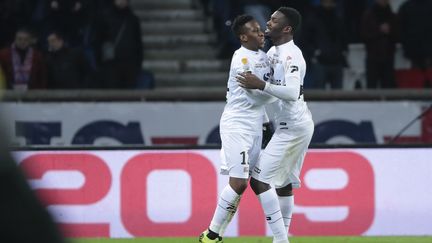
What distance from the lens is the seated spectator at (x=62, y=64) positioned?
12.5m

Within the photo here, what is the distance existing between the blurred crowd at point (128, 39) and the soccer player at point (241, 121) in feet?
17.5

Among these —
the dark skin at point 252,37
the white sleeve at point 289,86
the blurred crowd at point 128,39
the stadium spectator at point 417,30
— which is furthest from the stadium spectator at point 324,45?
the white sleeve at point 289,86

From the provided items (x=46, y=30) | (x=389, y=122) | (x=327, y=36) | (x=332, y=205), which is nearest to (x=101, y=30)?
(x=46, y=30)

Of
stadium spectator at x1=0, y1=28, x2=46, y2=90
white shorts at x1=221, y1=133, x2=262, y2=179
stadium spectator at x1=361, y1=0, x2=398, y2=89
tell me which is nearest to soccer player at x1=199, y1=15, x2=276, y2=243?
white shorts at x1=221, y1=133, x2=262, y2=179

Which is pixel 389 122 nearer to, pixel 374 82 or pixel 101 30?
pixel 374 82

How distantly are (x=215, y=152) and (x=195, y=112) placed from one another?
2.23 metres

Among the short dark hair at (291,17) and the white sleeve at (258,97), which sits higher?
the short dark hair at (291,17)

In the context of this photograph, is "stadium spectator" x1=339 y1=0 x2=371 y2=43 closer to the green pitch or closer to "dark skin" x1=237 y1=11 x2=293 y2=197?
the green pitch

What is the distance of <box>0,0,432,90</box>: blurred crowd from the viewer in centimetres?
1259

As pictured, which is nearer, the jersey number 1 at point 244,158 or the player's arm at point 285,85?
the player's arm at point 285,85

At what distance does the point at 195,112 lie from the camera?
1184 centimetres

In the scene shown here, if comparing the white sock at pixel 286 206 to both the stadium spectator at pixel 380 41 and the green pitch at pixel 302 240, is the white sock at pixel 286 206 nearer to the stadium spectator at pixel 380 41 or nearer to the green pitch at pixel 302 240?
the green pitch at pixel 302 240

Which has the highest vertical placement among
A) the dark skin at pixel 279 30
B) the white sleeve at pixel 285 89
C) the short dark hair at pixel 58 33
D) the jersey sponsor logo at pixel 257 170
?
the dark skin at pixel 279 30

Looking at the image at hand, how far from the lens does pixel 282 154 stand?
7.32 meters
